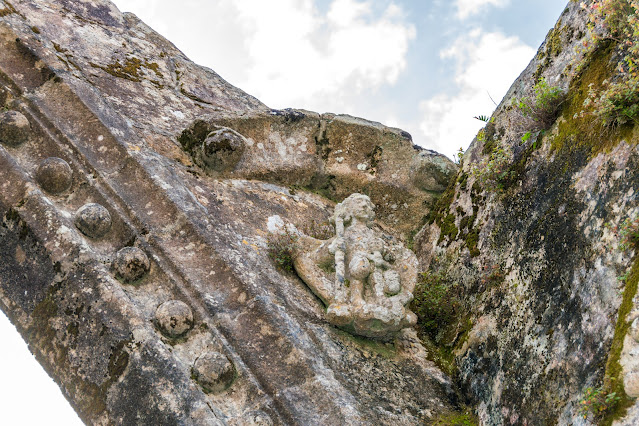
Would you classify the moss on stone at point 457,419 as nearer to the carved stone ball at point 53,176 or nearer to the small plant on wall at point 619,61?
the small plant on wall at point 619,61

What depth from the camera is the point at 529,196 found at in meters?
5.50

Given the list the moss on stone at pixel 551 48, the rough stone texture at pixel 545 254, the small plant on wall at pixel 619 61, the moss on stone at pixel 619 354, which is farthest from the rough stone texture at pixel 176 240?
the small plant on wall at pixel 619 61

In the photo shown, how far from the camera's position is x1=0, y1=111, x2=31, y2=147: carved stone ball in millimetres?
5250

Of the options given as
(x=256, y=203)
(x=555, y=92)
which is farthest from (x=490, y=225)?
(x=256, y=203)

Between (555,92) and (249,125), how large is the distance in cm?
357

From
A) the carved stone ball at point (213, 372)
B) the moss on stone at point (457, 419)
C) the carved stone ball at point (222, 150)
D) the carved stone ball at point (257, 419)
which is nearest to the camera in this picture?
the carved stone ball at point (257, 419)

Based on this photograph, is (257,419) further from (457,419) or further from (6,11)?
(6,11)

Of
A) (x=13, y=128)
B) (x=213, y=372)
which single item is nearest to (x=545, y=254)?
(x=213, y=372)

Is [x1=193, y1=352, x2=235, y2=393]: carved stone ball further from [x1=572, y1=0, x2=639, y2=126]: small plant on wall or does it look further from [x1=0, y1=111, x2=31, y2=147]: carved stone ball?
[x1=572, y1=0, x2=639, y2=126]: small plant on wall

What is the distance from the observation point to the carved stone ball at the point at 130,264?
4672 millimetres

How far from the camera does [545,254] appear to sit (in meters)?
4.88

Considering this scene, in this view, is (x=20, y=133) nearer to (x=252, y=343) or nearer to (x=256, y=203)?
(x=256, y=203)

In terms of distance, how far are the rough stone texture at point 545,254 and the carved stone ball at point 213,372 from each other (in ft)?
6.78

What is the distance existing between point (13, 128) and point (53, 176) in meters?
0.66
